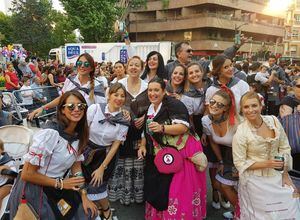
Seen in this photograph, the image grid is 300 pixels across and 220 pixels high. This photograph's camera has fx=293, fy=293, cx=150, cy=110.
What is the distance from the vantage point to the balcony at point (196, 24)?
41.1 metres

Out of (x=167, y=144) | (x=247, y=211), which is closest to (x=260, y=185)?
(x=247, y=211)

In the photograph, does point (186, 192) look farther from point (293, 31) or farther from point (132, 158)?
point (293, 31)

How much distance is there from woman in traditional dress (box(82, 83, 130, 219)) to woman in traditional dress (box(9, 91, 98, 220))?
47 cm

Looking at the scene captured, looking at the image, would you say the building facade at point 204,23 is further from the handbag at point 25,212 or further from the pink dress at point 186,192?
the handbag at point 25,212

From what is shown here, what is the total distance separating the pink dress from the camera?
318 cm

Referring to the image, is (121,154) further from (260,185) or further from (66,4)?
(66,4)

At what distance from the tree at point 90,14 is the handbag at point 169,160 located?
998 inches

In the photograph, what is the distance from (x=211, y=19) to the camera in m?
40.7

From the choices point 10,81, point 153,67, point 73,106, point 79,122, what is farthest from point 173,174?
point 10,81

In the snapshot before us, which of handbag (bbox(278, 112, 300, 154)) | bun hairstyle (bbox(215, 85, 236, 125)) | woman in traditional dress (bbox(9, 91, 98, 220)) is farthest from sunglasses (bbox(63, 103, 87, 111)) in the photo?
handbag (bbox(278, 112, 300, 154))

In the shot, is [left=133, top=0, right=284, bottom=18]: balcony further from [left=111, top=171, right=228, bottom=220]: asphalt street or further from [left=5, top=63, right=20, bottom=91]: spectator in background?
[left=111, top=171, right=228, bottom=220]: asphalt street

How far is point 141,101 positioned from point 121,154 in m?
0.77

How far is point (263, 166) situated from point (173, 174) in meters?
0.95

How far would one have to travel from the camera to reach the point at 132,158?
158 inches
